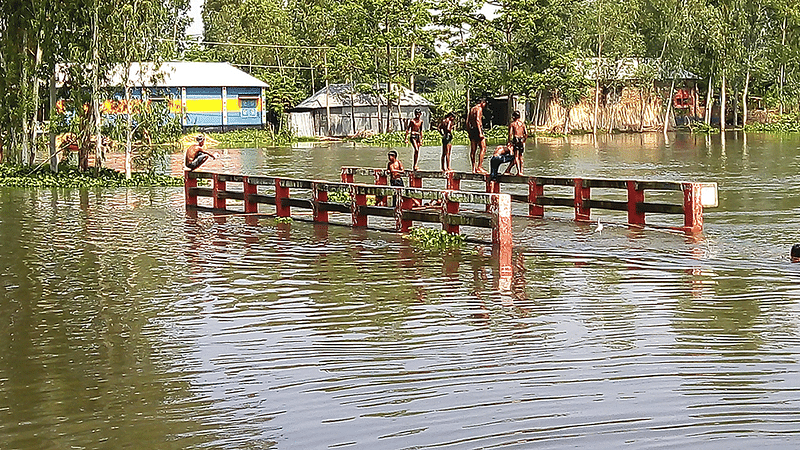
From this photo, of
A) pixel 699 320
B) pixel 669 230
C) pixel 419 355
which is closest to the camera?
pixel 419 355

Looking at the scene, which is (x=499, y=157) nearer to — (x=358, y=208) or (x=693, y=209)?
(x=358, y=208)

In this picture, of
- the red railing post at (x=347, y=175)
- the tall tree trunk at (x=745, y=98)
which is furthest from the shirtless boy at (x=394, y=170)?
the tall tree trunk at (x=745, y=98)

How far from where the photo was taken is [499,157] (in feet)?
78.0

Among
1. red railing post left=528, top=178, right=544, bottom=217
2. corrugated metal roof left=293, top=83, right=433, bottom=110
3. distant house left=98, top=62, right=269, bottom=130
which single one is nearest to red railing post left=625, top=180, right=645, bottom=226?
red railing post left=528, top=178, right=544, bottom=217

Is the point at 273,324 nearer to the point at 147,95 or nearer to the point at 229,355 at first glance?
the point at 229,355

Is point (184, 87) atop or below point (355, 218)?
atop

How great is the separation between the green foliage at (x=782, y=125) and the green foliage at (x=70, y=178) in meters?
54.8

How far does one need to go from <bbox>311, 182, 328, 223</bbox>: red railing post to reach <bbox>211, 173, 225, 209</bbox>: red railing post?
3.45 meters

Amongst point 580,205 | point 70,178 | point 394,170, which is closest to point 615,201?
point 580,205

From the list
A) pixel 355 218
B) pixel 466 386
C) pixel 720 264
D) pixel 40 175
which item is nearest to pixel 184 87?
pixel 40 175

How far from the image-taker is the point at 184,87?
74.0 meters

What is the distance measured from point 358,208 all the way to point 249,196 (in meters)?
3.93

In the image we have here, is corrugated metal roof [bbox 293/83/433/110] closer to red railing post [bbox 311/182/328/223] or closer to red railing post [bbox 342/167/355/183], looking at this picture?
red railing post [bbox 342/167/355/183]

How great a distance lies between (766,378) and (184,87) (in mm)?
68175
